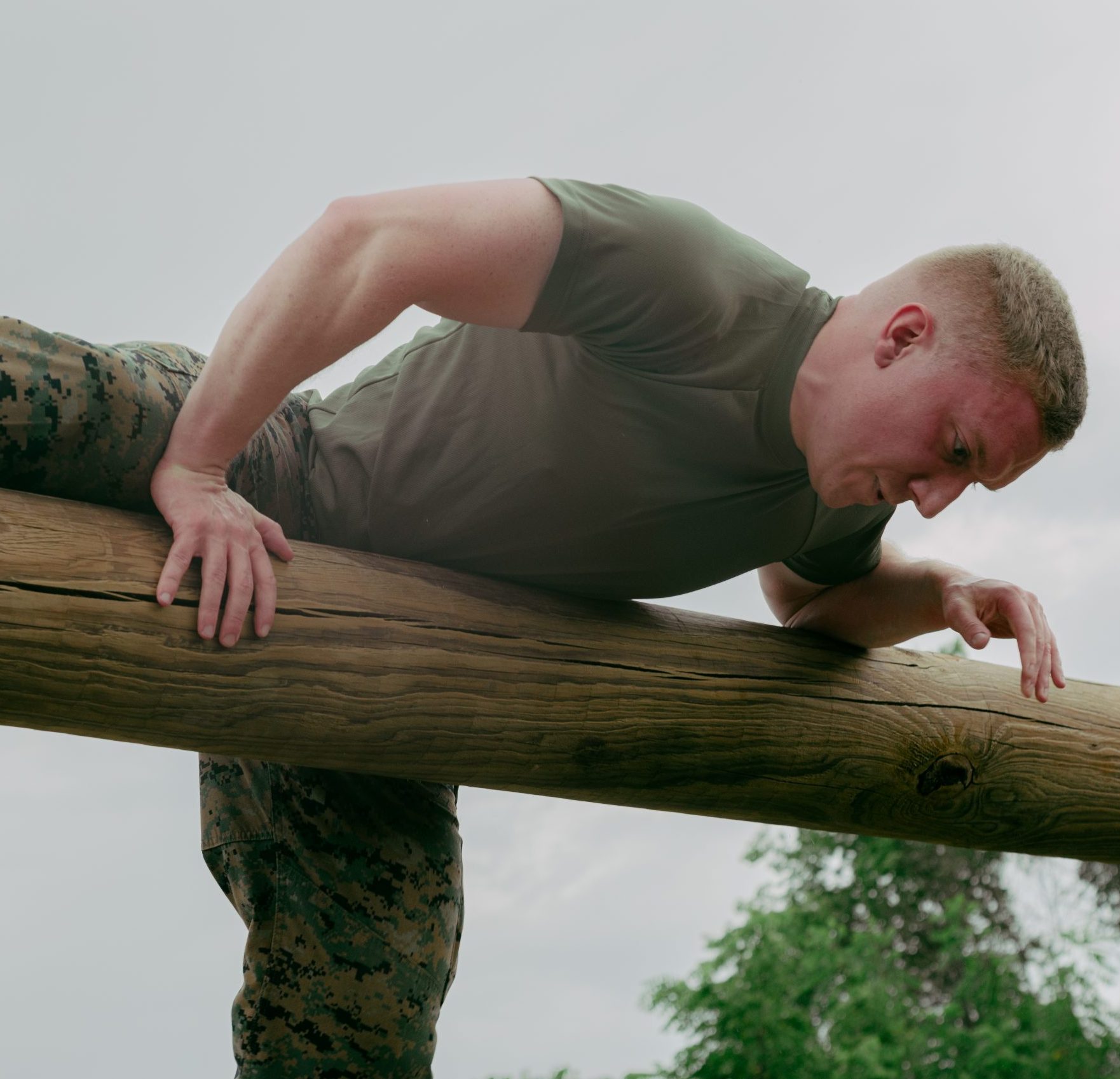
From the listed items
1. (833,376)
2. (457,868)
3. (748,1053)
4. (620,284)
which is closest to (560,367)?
(620,284)

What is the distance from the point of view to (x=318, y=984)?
1.82 m

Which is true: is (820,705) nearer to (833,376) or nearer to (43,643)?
(833,376)

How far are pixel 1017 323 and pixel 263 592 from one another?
956 millimetres

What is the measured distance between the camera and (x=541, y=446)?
164 centimetres

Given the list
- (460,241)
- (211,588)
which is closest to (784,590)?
(460,241)

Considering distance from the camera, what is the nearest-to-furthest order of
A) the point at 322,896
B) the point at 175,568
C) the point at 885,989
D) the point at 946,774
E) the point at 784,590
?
the point at 175,568, the point at 322,896, the point at 946,774, the point at 784,590, the point at 885,989

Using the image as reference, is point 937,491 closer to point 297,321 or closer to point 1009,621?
point 1009,621

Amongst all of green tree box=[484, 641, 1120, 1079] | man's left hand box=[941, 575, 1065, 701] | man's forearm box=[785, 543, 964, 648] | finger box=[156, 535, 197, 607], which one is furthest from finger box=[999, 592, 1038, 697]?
green tree box=[484, 641, 1120, 1079]

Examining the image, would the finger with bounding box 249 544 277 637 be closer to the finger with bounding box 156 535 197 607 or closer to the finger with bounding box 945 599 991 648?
the finger with bounding box 156 535 197 607

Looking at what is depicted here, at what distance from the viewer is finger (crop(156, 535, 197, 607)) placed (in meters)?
1.33

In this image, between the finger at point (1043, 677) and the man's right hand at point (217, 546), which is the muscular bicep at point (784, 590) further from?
the man's right hand at point (217, 546)

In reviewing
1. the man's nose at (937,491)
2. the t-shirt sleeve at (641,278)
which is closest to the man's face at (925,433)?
the man's nose at (937,491)

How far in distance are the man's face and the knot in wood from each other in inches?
19.1

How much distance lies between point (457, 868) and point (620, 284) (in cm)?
95
